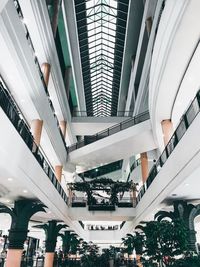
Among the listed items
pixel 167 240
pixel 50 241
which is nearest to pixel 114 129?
pixel 50 241

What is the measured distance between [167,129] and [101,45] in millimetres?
16161

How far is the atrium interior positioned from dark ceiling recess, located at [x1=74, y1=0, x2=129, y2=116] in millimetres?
116

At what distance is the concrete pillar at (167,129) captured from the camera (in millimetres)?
15367

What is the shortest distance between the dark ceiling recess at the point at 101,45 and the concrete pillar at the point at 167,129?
45.0ft

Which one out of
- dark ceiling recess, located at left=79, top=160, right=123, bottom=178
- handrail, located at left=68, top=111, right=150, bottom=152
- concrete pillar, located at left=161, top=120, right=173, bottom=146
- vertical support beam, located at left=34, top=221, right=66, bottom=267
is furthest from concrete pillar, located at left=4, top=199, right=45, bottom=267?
dark ceiling recess, located at left=79, top=160, right=123, bottom=178

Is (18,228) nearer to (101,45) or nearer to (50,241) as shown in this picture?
(50,241)

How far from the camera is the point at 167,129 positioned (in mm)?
15562

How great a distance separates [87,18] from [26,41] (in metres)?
14.4

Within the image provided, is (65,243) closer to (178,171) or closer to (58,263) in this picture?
(58,263)

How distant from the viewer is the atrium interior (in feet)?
31.9

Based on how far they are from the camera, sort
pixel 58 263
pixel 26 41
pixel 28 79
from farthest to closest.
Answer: pixel 58 263, pixel 28 79, pixel 26 41

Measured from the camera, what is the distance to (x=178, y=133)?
10180 millimetres

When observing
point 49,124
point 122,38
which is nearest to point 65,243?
point 49,124

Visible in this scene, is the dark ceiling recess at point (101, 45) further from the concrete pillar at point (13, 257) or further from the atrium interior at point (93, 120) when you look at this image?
the concrete pillar at point (13, 257)
